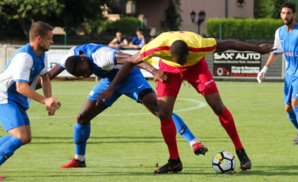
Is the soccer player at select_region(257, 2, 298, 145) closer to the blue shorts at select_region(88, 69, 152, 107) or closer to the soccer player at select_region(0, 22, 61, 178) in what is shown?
the blue shorts at select_region(88, 69, 152, 107)

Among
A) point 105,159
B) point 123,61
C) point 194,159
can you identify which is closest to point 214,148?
point 194,159

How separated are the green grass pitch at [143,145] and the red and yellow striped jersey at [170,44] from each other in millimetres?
1486

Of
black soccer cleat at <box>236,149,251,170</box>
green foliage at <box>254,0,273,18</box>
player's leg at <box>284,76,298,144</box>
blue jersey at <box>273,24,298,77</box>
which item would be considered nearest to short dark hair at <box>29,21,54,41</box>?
black soccer cleat at <box>236,149,251,170</box>

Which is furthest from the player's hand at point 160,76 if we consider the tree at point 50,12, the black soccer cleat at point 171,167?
the tree at point 50,12

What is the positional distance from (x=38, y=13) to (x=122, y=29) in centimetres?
632

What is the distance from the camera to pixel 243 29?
42000 millimetres

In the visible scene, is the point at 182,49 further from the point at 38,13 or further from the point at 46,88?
the point at 38,13

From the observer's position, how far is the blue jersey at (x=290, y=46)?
10.6 meters

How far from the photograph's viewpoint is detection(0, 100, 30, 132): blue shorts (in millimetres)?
7727

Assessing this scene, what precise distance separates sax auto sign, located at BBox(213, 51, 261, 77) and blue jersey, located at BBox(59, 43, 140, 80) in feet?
57.0

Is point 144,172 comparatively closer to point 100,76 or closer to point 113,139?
point 100,76

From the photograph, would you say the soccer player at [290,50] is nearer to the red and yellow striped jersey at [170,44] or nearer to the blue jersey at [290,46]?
the blue jersey at [290,46]

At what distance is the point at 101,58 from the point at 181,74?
3.47ft

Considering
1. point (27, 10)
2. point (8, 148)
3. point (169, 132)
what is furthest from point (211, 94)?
point (27, 10)
